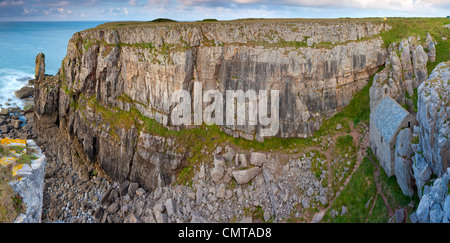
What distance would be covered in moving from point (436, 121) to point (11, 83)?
7852 cm

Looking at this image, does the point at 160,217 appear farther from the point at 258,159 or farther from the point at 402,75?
the point at 402,75

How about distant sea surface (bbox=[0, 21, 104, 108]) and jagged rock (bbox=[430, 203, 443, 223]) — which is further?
distant sea surface (bbox=[0, 21, 104, 108])

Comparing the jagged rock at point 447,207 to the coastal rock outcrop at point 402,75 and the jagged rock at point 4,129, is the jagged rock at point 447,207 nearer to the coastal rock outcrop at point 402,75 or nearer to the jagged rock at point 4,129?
the coastal rock outcrop at point 402,75

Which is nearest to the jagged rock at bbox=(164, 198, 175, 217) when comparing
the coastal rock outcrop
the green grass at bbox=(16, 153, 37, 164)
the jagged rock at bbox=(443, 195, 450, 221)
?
the green grass at bbox=(16, 153, 37, 164)

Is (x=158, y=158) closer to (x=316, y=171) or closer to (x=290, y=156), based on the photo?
(x=290, y=156)

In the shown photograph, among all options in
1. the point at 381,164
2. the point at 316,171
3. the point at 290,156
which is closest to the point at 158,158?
the point at 290,156

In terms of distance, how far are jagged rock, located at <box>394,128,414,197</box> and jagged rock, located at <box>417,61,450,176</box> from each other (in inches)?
66.5

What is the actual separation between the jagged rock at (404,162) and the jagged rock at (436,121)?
1.69 metres

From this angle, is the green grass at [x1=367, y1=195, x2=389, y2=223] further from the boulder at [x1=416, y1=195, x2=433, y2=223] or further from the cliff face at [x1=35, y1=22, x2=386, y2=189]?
the cliff face at [x1=35, y1=22, x2=386, y2=189]

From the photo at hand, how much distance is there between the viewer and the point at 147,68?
3534 centimetres

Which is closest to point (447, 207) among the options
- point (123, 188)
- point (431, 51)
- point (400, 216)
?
point (400, 216)

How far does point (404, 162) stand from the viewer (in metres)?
21.6

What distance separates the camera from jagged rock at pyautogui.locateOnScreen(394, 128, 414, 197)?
21375mm
